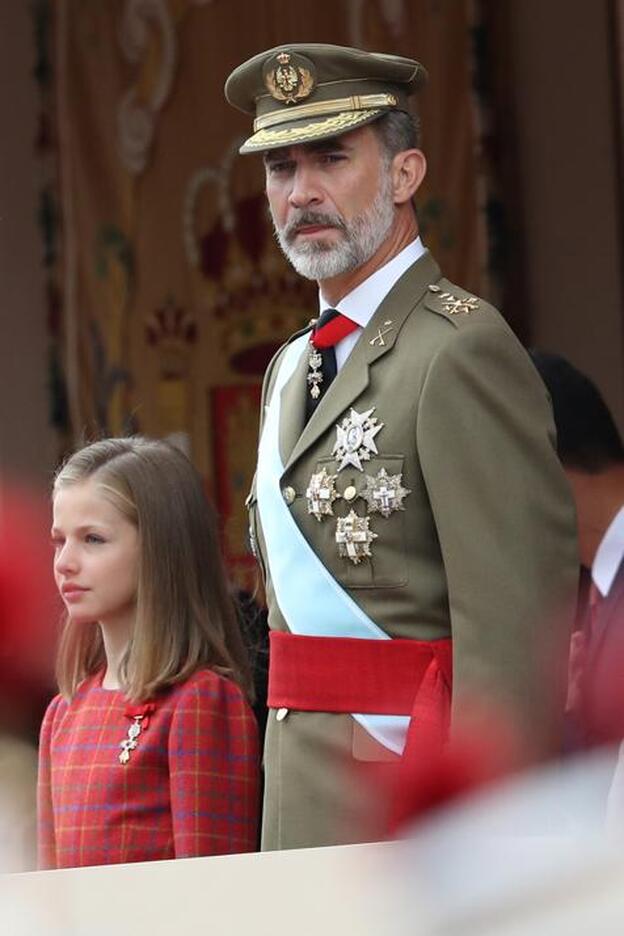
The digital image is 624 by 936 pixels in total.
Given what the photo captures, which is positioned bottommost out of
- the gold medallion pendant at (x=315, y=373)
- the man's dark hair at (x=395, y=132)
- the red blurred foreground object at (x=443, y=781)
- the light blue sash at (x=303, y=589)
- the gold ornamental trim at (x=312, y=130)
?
the light blue sash at (x=303, y=589)

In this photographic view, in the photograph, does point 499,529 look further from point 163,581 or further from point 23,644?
point 23,644

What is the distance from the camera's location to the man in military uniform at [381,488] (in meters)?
2.27

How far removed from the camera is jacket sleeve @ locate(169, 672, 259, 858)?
2.53 meters

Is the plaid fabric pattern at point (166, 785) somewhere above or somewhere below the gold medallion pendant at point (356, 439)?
below

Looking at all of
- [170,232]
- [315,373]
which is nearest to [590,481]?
[315,373]

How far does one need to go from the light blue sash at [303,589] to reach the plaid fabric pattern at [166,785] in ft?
0.73

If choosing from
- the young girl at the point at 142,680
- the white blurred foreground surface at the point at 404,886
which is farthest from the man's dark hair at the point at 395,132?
the white blurred foreground surface at the point at 404,886

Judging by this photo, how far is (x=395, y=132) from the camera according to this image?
255cm

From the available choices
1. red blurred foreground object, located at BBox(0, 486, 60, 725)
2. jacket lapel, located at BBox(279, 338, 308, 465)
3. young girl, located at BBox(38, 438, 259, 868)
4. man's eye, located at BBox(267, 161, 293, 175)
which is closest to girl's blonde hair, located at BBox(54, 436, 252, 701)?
young girl, located at BBox(38, 438, 259, 868)

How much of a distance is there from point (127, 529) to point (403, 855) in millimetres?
1968

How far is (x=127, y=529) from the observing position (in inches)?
108

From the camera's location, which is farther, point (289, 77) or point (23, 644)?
point (289, 77)

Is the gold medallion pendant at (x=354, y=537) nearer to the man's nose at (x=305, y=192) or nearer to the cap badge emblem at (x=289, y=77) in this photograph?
the man's nose at (x=305, y=192)

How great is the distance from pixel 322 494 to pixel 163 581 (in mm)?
367
